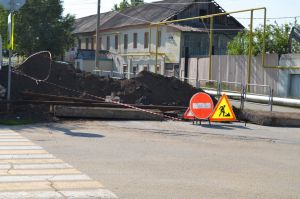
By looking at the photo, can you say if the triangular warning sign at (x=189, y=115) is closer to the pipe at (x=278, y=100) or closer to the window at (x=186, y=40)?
the pipe at (x=278, y=100)

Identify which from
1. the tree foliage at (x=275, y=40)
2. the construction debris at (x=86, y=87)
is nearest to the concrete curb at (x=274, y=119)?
the construction debris at (x=86, y=87)

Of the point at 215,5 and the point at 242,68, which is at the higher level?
the point at 215,5

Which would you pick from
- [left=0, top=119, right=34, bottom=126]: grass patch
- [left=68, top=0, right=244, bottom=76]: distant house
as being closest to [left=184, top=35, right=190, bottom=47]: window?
[left=68, top=0, right=244, bottom=76]: distant house

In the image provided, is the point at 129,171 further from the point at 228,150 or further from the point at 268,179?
the point at 228,150

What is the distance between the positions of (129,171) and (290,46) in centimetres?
2741

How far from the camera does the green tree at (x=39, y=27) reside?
58.3 m

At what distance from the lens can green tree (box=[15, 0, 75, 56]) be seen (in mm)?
58312

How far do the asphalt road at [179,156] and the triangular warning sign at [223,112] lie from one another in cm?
24

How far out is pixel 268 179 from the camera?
9.02m

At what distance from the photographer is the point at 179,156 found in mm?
11117

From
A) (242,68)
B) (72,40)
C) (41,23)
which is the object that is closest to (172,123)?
(242,68)

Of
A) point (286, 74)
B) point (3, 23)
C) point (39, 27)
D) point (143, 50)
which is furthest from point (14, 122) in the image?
point (3, 23)

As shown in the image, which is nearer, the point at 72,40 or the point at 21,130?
the point at 21,130

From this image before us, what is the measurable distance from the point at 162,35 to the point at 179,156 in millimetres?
38934
